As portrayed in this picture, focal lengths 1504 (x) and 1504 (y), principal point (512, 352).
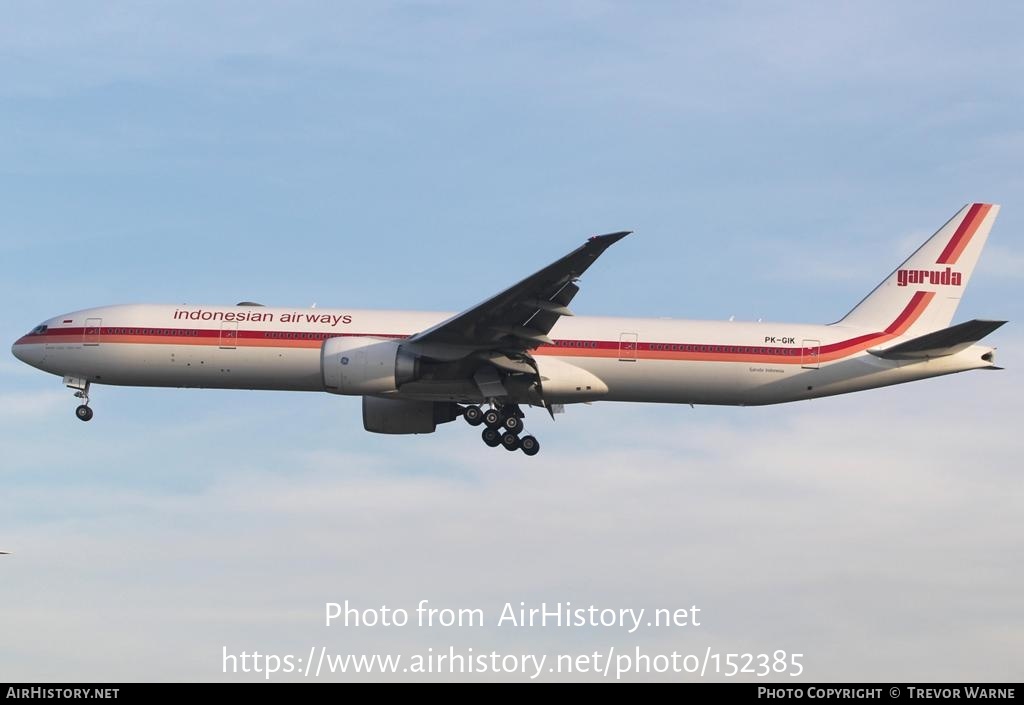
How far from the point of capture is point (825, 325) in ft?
154

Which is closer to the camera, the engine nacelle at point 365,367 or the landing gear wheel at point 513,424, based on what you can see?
the engine nacelle at point 365,367

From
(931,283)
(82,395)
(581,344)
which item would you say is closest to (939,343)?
(931,283)

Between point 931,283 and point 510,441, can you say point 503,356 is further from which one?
point 931,283

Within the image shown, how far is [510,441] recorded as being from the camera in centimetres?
4553

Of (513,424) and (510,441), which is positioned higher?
(513,424)

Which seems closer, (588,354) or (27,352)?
(588,354)

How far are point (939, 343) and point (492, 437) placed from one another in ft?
44.5

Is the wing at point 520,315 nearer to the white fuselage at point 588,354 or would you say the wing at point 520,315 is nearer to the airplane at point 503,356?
the airplane at point 503,356

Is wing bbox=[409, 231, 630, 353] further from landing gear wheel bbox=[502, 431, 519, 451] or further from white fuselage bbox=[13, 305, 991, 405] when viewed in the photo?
landing gear wheel bbox=[502, 431, 519, 451]

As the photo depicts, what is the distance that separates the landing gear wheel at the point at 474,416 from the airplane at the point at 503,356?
0.10 meters

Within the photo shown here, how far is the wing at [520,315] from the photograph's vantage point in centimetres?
4050

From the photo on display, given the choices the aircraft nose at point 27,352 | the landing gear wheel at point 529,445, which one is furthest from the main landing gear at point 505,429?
the aircraft nose at point 27,352

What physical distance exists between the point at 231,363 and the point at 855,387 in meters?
19.0

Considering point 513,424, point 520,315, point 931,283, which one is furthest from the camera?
point 931,283
